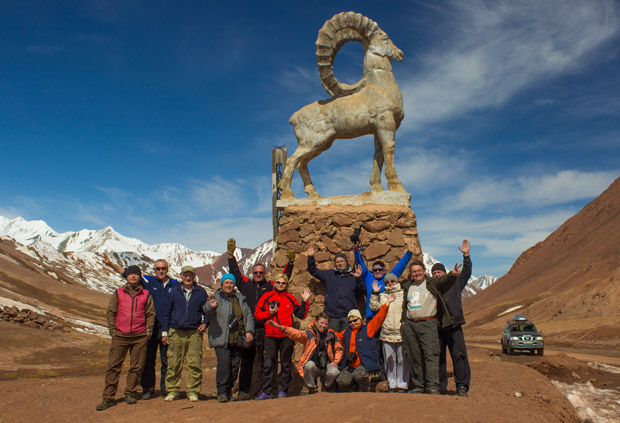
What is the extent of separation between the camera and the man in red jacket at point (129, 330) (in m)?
5.73

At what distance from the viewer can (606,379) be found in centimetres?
1066

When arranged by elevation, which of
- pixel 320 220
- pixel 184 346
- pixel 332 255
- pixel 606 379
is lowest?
pixel 606 379

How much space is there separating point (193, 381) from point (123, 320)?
44.6 inches

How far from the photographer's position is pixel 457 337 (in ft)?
18.8

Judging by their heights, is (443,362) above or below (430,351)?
below

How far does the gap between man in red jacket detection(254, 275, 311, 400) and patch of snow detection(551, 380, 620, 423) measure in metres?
4.53

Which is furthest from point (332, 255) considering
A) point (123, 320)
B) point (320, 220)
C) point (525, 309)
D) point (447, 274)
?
point (525, 309)

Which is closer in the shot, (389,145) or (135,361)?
(135,361)

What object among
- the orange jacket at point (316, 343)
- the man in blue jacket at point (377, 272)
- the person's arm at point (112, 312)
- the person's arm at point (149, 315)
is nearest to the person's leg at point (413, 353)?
the man in blue jacket at point (377, 272)

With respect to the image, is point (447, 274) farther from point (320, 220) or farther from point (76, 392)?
point (76, 392)

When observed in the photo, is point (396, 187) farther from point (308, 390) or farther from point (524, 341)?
point (524, 341)

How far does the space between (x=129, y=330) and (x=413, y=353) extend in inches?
134

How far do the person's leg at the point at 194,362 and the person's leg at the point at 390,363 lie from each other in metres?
2.29

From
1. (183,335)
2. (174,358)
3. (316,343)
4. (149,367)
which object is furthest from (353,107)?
(149,367)
